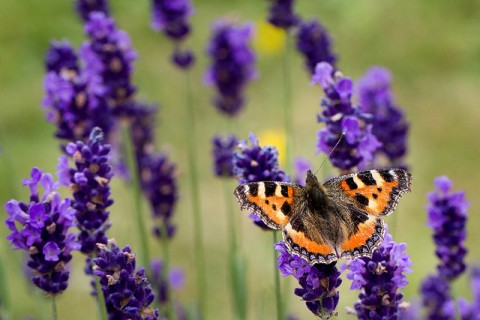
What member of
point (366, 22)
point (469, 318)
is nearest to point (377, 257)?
point (469, 318)

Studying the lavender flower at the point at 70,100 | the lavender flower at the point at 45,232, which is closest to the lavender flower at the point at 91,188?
the lavender flower at the point at 45,232

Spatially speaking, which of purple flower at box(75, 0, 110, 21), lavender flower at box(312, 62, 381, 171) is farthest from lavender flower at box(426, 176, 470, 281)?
purple flower at box(75, 0, 110, 21)

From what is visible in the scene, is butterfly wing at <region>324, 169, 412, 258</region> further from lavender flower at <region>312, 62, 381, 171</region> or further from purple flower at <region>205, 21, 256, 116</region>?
purple flower at <region>205, 21, 256, 116</region>

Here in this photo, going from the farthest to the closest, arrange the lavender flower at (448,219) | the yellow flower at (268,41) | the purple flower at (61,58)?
the yellow flower at (268,41), the purple flower at (61,58), the lavender flower at (448,219)

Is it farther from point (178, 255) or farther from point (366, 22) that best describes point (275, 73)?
point (178, 255)

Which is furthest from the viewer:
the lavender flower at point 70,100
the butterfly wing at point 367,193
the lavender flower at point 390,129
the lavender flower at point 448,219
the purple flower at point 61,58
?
the lavender flower at point 390,129

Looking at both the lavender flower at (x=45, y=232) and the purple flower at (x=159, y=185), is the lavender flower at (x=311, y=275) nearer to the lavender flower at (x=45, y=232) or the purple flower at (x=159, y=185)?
the lavender flower at (x=45, y=232)
